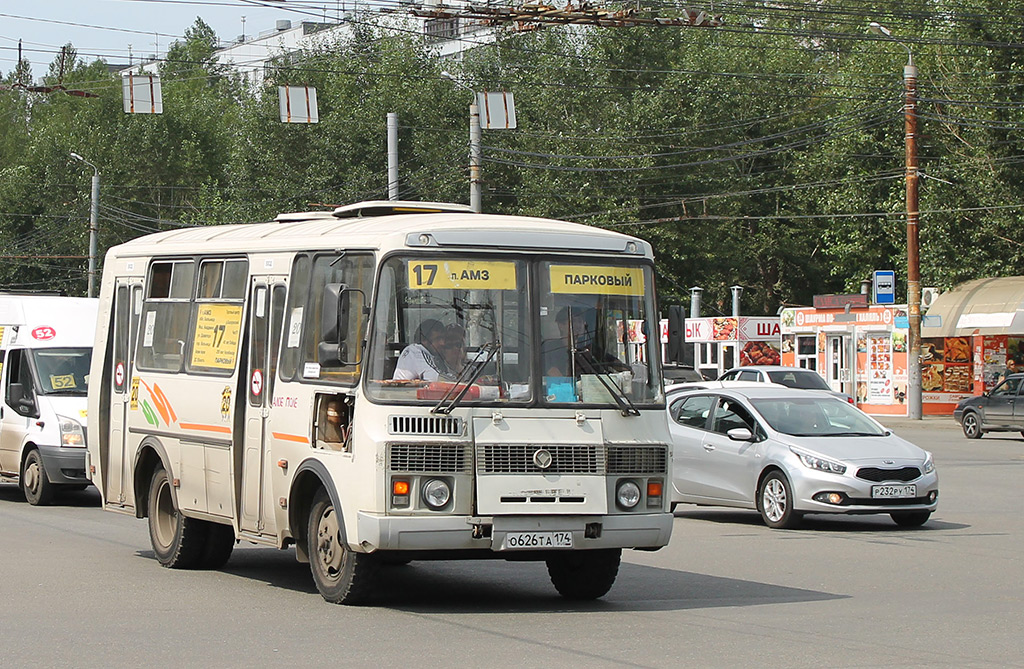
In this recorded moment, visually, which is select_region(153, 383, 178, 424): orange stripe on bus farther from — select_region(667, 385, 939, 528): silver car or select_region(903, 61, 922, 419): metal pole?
select_region(903, 61, 922, 419): metal pole

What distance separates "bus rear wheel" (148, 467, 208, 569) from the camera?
13016 mm

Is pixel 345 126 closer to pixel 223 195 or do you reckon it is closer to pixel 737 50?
pixel 223 195

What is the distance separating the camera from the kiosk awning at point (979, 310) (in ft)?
148

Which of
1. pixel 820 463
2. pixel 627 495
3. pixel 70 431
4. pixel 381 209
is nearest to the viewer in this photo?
pixel 627 495

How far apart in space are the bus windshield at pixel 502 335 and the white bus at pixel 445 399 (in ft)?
0.04

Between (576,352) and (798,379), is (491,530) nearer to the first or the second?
(576,352)

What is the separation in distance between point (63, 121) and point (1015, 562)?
78.2 meters

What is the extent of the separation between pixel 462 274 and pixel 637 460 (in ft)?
5.63

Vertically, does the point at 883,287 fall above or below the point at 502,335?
below

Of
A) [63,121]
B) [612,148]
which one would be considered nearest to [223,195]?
[63,121]

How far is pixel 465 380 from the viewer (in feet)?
34.0

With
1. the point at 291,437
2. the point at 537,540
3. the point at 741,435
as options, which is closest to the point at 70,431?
the point at 741,435

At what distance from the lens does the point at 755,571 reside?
13250mm

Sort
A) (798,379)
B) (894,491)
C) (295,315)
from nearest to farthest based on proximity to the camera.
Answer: (295,315), (894,491), (798,379)
